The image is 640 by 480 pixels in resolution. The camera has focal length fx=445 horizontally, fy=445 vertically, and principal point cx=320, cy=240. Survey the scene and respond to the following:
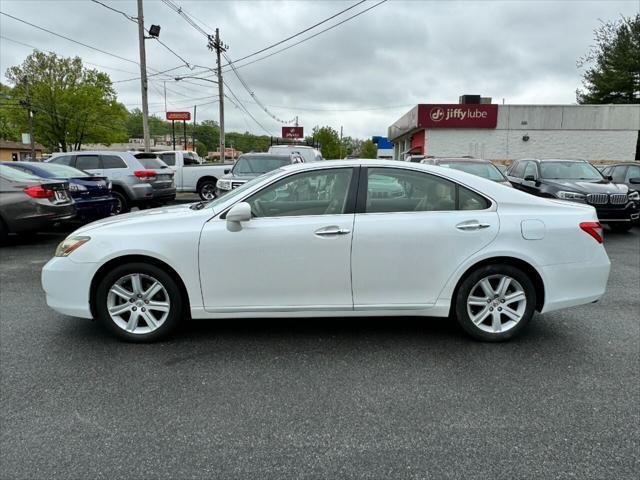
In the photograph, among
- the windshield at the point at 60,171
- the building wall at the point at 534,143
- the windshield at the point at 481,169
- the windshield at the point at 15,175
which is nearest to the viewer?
the windshield at the point at 15,175

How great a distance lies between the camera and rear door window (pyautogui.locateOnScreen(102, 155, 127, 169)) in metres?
11.8

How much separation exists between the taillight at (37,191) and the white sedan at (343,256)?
15.8 feet

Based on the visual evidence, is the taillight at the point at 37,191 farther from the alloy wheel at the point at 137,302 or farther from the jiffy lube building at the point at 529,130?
the jiffy lube building at the point at 529,130

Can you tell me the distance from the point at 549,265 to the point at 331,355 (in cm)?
197

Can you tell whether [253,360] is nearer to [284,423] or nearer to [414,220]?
[284,423]

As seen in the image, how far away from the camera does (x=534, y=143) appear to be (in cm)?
2666

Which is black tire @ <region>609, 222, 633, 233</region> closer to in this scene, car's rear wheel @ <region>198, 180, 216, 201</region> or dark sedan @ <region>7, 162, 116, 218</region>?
dark sedan @ <region>7, 162, 116, 218</region>

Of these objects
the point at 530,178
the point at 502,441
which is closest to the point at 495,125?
the point at 530,178

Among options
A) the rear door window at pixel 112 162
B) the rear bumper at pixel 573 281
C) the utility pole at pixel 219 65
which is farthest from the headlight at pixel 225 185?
the utility pole at pixel 219 65

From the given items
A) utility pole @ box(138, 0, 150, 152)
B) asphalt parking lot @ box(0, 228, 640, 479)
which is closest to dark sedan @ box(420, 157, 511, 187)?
asphalt parking lot @ box(0, 228, 640, 479)

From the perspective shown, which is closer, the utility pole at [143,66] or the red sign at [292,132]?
the utility pole at [143,66]

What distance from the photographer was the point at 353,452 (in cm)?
245

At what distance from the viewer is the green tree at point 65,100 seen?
45219mm

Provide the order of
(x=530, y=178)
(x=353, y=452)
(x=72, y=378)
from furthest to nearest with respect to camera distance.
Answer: (x=530, y=178), (x=72, y=378), (x=353, y=452)
